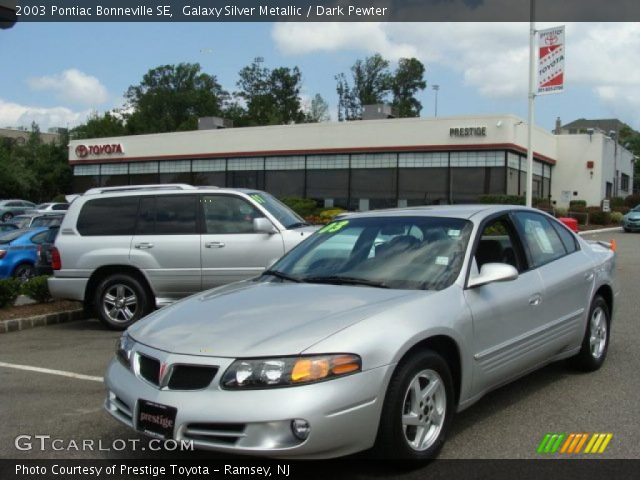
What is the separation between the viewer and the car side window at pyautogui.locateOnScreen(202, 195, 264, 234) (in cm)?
883

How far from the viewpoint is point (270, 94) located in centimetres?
9769

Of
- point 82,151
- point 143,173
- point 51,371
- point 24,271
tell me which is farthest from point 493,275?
point 82,151

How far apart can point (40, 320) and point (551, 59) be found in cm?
1668

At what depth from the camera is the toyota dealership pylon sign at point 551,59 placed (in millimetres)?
19891

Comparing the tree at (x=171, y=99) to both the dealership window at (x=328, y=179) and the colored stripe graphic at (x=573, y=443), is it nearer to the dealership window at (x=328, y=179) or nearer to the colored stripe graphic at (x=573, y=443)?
the dealership window at (x=328, y=179)

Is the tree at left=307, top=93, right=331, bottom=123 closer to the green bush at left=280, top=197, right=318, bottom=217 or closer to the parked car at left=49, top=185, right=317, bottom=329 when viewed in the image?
the green bush at left=280, top=197, right=318, bottom=217

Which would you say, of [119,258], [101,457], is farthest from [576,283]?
[119,258]

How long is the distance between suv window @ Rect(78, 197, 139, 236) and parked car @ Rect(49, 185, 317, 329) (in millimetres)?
13

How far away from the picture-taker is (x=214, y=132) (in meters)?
41.2

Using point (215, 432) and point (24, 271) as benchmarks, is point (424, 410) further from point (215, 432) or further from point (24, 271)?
point (24, 271)

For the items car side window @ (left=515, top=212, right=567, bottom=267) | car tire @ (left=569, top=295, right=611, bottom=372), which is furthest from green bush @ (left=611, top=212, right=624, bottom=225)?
car side window @ (left=515, top=212, right=567, bottom=267)

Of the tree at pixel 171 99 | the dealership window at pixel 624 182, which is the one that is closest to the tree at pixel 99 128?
the tree at pixel 171 99

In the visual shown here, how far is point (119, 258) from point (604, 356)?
5870 mm

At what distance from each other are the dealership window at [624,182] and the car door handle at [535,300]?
1903 inches
